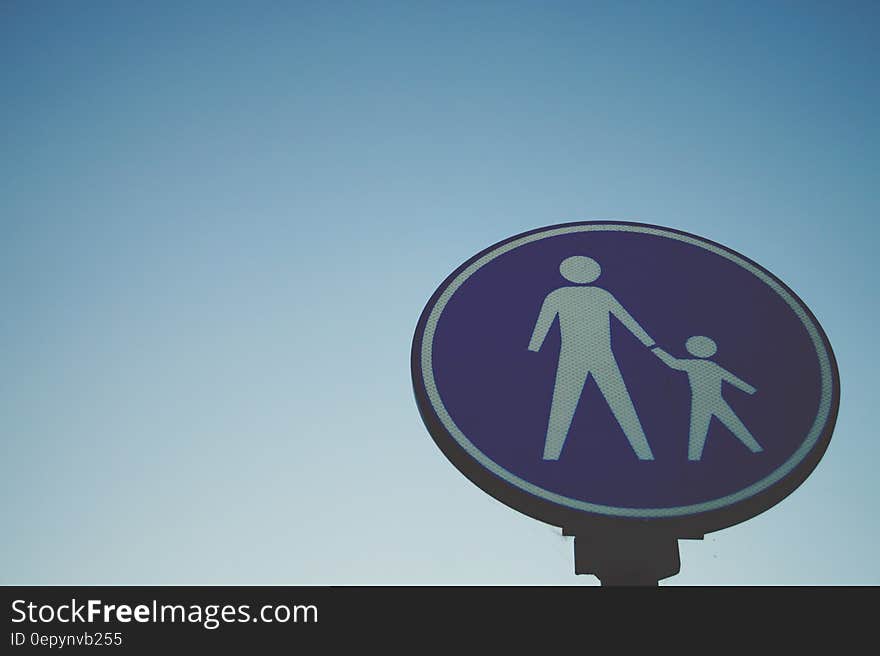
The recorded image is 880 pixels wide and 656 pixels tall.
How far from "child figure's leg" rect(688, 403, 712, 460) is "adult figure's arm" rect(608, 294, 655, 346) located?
21cm

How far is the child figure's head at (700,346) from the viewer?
6.46 feet

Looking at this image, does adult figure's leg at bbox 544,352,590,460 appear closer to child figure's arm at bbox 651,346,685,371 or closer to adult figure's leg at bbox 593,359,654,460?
adult figure's leg at bbox 593,359,654,460

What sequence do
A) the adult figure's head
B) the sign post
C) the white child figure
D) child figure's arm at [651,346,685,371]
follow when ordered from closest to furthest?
1. the sign post
2. the white child figure
3. child figure's arm at [651,346,685,371]
4. the adult figure's head

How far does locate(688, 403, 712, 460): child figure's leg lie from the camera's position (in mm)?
1790

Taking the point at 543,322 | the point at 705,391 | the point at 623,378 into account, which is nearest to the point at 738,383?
the point at 705,391

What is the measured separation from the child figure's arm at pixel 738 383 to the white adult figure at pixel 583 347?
0.20 m

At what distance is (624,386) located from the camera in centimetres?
189

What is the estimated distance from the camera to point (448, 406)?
1.85 metres

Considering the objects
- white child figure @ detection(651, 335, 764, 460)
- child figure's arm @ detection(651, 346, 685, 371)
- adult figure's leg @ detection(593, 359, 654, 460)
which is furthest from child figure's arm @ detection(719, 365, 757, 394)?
adult figure's leg @ detection(593, 359, 654, 460)

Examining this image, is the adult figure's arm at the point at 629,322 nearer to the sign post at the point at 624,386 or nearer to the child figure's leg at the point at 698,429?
the sign post at the point at 624,386

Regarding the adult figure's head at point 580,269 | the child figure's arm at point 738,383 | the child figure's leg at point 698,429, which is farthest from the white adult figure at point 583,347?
the child figure's arm at point 738,383
